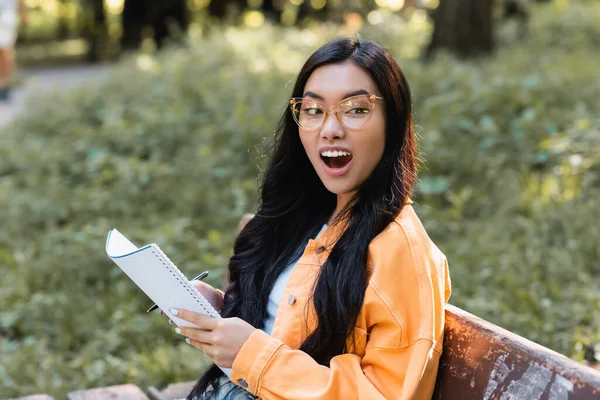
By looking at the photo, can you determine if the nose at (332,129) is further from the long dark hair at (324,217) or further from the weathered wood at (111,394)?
the weathered wood at (111,394)

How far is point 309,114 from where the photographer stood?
2.07 meters

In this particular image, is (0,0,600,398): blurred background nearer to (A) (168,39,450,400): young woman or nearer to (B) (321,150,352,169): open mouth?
(A) (168,39,450,400): young woman

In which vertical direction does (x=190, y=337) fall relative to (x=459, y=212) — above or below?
above

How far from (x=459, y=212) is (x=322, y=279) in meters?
3.21

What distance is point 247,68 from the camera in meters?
7.99

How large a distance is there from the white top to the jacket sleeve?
32 centimetres

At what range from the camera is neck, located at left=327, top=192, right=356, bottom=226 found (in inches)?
84.4

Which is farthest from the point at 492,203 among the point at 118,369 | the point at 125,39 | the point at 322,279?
the point at 125,39

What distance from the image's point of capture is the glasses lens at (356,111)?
1989 millimetres

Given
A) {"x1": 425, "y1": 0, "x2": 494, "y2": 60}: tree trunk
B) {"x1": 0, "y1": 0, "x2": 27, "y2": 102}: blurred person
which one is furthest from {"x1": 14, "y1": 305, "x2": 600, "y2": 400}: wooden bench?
{"x1": 0, "y1": 0, "x2": 27, "y2": 102}: blurred person

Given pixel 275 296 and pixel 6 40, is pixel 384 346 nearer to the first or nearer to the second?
pixel 275 296

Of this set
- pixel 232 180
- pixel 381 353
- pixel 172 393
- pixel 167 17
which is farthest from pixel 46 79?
pixel 381 353

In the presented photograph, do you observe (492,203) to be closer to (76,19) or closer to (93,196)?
(93,196)

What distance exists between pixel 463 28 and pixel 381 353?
21.2ft
